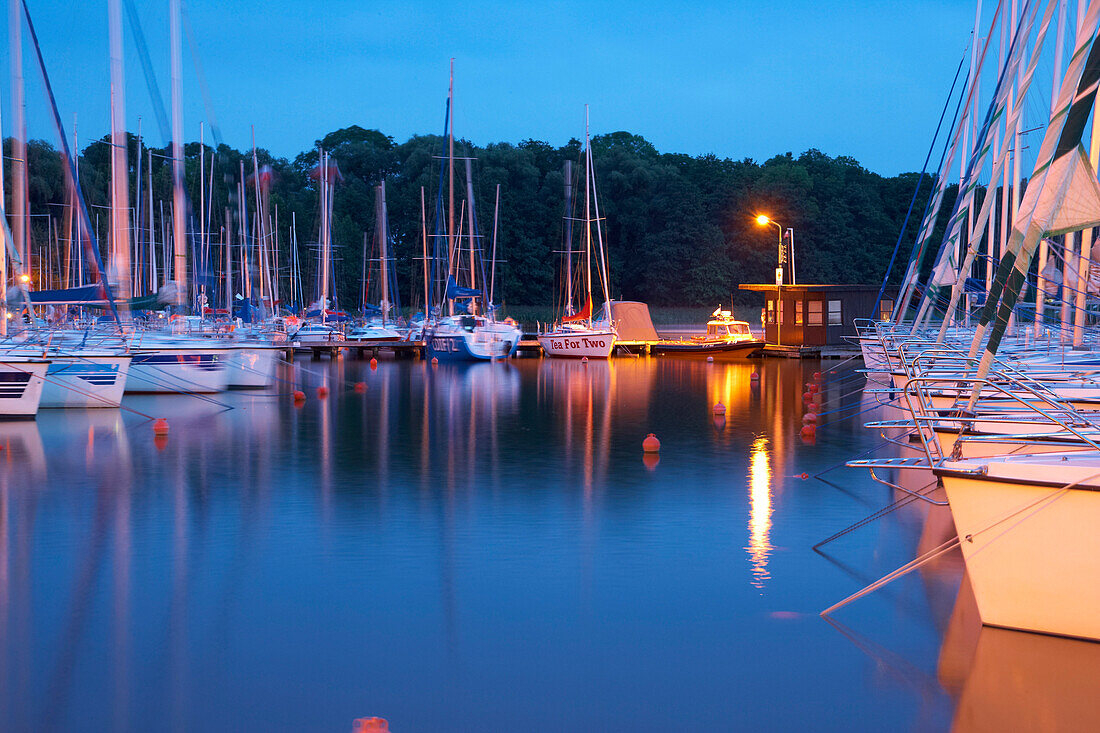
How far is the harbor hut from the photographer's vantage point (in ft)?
167

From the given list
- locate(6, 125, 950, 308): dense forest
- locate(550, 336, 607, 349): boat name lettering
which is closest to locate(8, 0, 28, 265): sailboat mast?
locate(550, 336, 607, 349): boat name lettering

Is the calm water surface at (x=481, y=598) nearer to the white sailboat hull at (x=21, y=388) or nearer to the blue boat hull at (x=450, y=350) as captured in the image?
the white sailboat hull at (x=21, y=388)

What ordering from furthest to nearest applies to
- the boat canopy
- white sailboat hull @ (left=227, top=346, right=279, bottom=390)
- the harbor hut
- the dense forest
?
the dense forest < the boat canopy < the harbor hut < white sailboat hull @ (left=227, top=346, right=279, bottom=390)

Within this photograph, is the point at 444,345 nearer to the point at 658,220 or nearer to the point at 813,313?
the point at 813,313

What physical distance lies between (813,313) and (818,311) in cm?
25

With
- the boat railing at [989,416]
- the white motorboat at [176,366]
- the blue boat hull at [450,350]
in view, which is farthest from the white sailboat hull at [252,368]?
the boat railing at [989,416]

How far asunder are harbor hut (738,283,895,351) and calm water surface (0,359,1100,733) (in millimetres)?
34852

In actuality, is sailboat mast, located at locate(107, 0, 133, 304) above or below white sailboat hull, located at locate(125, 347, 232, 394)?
above

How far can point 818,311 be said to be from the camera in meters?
50.9

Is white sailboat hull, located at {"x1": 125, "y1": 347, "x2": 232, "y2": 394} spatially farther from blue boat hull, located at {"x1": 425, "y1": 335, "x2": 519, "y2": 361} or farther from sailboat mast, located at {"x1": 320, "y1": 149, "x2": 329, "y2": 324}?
sailboat mast, located at {"x1": 320, "y1": 149, "x2": 329, "y2": 324}

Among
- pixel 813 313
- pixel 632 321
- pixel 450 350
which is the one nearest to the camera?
pixel 450 350

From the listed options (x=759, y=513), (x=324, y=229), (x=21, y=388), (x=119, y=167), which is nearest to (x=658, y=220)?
(x=324, y=229)

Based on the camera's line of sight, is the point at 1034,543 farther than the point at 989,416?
No

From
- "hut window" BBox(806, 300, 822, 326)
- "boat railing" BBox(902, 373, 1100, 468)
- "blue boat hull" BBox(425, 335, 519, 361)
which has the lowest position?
"blue boat hull" BBox(425, 335, 519, 361)
